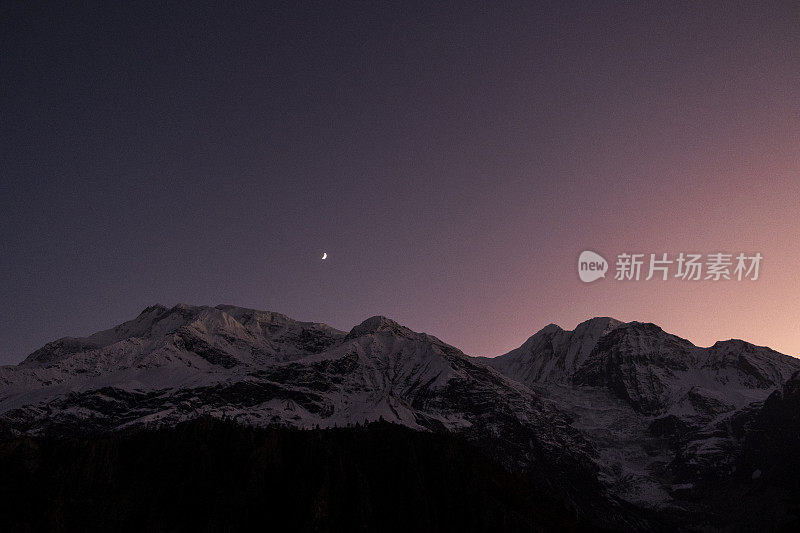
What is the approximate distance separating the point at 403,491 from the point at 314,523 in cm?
3525

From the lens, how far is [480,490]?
7101 inches

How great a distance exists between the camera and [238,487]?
6432 inches

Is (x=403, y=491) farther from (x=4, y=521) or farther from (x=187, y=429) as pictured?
(x=4, y=521)

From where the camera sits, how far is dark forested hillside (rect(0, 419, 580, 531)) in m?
145

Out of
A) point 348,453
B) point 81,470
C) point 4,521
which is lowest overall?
point 4,521

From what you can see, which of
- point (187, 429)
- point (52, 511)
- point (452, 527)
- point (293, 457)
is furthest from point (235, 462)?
point (452, 527)

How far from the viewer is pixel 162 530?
142 metres

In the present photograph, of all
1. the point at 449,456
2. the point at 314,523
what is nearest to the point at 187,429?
the point at 314,523

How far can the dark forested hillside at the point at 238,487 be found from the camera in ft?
476

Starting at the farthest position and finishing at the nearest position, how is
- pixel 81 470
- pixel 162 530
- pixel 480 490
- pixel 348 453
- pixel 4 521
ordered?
1. pixel 348 453
2. pixel 480 490
3. pixel 81 470
4. pixel 162 530
5. pixel 4 521

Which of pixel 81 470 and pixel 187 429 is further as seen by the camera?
pixel 187 429

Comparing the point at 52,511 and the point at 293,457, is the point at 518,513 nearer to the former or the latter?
the point at 293,457

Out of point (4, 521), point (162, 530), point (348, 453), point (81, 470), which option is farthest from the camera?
point (348, 453)

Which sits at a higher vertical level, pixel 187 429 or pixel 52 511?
pixel 187 429
